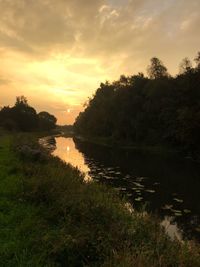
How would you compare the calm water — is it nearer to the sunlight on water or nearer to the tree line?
the sunlight on water

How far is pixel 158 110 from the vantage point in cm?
7712

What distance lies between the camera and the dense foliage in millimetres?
55706

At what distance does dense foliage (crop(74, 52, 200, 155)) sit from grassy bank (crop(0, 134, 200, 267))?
40.8 meters

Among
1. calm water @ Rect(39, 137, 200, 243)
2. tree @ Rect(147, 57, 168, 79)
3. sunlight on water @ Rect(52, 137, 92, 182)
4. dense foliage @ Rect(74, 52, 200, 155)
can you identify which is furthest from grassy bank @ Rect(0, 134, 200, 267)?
tree @ Rect(147, 57, 168, 79)

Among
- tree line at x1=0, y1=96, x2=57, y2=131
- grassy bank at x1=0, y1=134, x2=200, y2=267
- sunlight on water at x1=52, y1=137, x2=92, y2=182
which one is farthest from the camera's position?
tree line at x1=0, y1=96, x2=57, y2=131

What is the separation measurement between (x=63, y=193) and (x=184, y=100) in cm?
5015

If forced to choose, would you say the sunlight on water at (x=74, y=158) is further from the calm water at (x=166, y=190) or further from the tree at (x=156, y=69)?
the tree at (x=156, y=69)

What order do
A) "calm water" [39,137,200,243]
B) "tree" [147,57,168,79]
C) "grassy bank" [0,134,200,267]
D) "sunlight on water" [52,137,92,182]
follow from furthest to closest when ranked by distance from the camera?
"tree" [147,57,168,79] < "sunlight on water" [52,137,92,182] < "calm water" [39,137,200,243] < "grassy bank" [0,134,200,267]

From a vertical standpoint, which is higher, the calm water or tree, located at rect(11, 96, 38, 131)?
tree, located at rect(11, 96, 38, 131)

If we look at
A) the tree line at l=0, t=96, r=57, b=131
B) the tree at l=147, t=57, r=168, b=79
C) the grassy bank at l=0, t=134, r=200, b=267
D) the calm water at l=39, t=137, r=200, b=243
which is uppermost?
the tree at l=147, t=57, r=168, b=79

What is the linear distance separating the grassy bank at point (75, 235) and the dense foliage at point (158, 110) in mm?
40839

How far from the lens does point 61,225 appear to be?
1206 cm

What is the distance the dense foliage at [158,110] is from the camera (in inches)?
2193

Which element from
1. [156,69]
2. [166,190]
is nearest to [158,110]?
[156,69]
